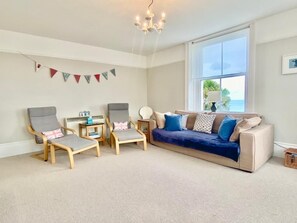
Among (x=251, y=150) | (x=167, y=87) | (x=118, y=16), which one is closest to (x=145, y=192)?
(x=251, y=150)

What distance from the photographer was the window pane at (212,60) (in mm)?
3969

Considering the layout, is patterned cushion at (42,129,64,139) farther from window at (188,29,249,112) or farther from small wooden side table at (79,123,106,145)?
window at (188,29,249,112)

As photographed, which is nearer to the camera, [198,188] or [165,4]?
[198,188]

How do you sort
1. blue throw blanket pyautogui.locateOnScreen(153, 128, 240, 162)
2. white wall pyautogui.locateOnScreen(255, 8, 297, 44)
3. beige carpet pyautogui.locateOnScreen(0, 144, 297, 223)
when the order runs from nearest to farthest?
beige carpet pyautogui.locateOnScreen(0, 144, 297, 223), blue throw blanket pyautogui.locateOnScreen(153, 128, 240, 162), white wall pyautogui.locateOnScreen(255, 8, 297, 44)

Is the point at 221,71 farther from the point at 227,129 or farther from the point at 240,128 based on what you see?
the point at 240,128

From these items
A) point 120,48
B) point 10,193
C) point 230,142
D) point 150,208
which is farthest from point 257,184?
point 120,48

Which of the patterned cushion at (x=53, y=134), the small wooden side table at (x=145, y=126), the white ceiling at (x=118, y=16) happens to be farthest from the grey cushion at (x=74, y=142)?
the white ceiling at (x=118, y=16)

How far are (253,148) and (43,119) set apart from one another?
A: 3.78 metres

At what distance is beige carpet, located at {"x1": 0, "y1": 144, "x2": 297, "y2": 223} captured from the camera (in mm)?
1703

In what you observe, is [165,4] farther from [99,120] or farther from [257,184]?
[99,120]

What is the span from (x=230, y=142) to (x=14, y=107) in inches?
159

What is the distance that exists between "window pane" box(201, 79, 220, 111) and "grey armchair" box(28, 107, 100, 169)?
263cm

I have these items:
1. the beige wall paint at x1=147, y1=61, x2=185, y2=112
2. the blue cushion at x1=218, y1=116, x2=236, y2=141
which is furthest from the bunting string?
the blue cushion at x1=218, y1=116, x2=236, y2=141

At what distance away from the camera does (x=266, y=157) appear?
2975mm
